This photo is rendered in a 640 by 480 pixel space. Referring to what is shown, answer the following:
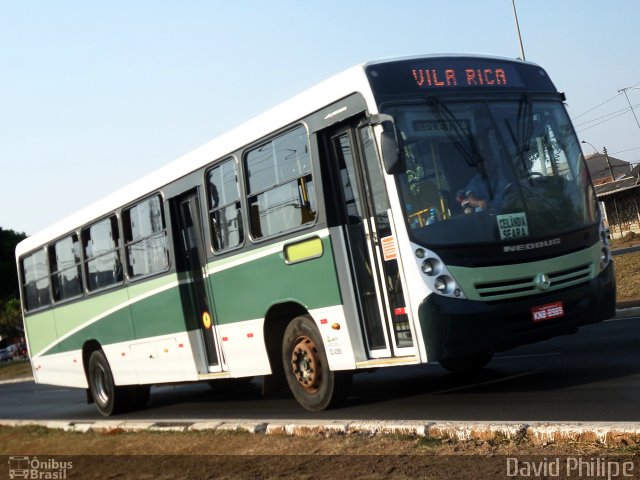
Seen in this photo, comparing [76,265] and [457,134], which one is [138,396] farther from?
[457,134]

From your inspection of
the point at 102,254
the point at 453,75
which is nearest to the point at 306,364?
the point at 453,75

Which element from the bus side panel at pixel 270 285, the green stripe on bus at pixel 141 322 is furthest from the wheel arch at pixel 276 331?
the green stripe on bus at pixel 141 322

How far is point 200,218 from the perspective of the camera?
12.6 metres

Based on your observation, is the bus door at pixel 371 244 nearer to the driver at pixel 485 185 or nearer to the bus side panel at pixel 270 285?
the bus side panel at pixel 270 285

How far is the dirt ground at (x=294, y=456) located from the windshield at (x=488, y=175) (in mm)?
2253

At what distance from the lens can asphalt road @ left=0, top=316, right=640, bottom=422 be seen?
8461 millimetres

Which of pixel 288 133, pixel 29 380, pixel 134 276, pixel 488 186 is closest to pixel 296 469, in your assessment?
pixel 488 186

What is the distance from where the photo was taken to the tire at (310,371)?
34.3ft

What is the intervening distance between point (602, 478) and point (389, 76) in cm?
492

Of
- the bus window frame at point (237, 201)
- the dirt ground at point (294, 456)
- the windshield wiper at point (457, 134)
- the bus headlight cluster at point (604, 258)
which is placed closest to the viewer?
the dirt ground at point (294, 456)

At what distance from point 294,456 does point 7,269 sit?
67195 millimetres

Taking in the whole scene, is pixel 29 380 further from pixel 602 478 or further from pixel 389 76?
pixel 602 478

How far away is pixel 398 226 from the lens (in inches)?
356

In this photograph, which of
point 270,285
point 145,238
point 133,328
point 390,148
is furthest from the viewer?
point 133,328
